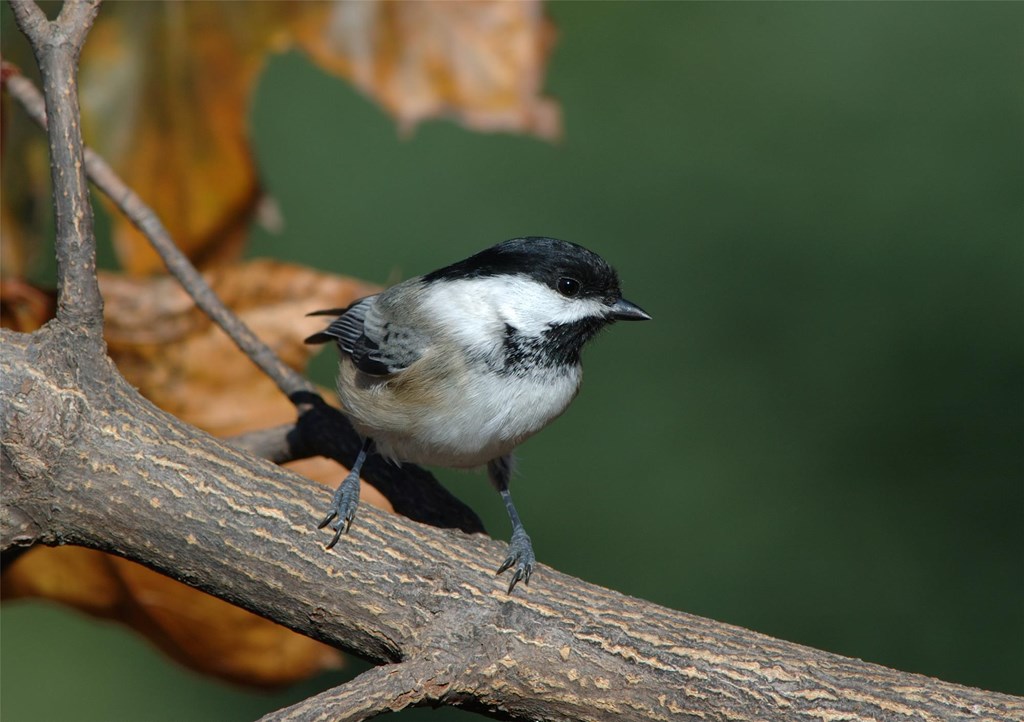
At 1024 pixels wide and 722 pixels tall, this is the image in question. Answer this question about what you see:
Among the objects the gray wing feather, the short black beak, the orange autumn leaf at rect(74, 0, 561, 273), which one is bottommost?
the gray wing feather

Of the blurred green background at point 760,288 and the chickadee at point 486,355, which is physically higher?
the blurred green background at point 760,288

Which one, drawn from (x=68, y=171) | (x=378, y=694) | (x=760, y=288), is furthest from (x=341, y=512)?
(x=760, y=288)

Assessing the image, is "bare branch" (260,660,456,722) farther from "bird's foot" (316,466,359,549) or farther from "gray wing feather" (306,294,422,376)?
"gray wing feather" (306,294,422,376)

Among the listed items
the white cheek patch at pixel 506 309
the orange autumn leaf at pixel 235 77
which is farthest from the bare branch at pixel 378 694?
the orange autumn leaf at pixel 235 77

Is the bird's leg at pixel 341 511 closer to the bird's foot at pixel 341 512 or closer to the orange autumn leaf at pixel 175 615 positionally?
the bird's foot at pixel 341 512

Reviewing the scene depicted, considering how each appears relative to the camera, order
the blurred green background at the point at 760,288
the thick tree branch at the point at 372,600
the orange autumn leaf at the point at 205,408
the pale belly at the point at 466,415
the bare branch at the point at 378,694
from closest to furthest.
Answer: the bare branch at the point at 378,694
the thick tree branch at the point at 372,600
the pale belly at the point at 466,415
the orange autumn leaf at the point at 205,408
the blurred green background at the point at 760,288

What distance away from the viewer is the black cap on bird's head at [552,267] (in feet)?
4.58

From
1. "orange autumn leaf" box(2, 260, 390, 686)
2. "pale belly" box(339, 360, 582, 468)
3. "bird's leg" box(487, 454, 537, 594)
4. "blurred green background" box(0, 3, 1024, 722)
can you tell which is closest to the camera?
"bird's leg" box(487, 454, 537, 594)

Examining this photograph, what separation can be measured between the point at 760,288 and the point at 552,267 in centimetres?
115

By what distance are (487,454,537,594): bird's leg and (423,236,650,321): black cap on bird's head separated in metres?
0.34

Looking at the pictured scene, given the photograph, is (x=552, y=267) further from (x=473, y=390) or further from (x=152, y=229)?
(x=152, y=229)

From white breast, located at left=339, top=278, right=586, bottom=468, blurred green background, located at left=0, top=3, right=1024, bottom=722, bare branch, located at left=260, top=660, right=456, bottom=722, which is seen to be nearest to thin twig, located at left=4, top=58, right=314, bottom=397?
white breast, located at left=339, top=278, right=586, bottom=468

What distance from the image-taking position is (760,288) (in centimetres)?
242

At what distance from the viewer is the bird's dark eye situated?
1411 mm
